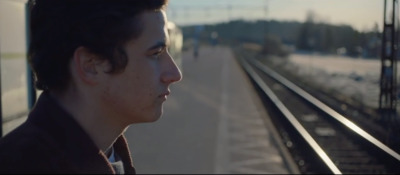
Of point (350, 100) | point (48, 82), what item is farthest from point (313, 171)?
point (350, 100)

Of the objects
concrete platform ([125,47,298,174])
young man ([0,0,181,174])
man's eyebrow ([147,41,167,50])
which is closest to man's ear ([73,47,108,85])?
young man ([0,0,181,174])

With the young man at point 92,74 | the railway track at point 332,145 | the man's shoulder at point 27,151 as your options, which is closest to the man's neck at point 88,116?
the young man at point 92,74

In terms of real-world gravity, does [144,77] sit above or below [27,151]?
above

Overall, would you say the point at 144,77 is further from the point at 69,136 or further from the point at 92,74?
the point at 69,136

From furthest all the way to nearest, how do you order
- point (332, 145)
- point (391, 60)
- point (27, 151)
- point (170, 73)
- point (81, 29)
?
point (332, 145), point (391, 60), point (170, 73), point (81, 29), point (27, 151)

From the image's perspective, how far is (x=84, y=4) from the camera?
150cm

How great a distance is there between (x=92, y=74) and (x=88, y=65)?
23 mm

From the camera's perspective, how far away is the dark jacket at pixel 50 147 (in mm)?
1368

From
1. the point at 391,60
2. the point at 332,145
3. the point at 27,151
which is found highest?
the point at 27,151

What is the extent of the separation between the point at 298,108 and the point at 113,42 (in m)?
17.7

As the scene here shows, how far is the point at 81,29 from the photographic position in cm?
149

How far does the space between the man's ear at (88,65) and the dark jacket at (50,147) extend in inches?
3.5

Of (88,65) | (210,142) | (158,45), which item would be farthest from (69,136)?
(210,142)

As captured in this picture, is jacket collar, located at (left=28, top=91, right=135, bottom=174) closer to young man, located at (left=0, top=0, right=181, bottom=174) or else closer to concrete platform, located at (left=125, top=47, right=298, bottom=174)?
young man, located at (left=0, top=0, right=181, bottom=174)
